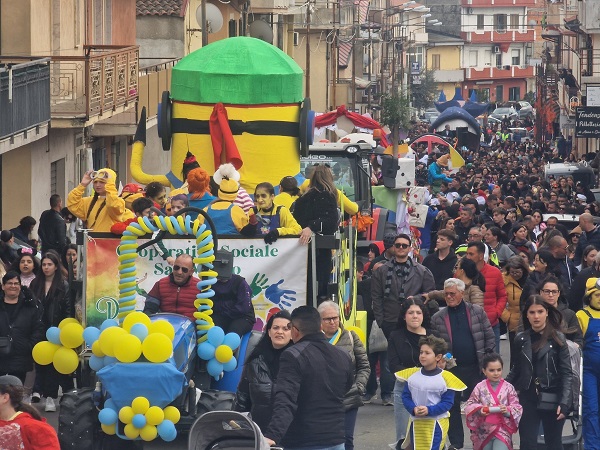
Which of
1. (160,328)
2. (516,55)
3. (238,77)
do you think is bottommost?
(516,55)

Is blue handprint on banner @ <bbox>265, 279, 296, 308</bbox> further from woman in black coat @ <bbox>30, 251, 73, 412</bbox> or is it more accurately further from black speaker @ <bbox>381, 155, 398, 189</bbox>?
black speaker @ <bbox>381, 155, 398, 189</bbox>

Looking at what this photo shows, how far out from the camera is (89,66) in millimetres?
26047

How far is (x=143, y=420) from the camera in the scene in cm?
1152

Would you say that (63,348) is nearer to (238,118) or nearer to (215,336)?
(215,336)

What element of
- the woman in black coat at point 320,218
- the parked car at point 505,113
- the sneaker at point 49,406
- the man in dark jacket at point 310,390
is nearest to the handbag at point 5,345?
the sneaker at point 49,406

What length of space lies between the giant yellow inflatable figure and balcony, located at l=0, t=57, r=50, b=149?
→ 5.30 metres

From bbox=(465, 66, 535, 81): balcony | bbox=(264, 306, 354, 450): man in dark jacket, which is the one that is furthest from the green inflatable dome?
bbox=(465, 66, 535, 81): balcony

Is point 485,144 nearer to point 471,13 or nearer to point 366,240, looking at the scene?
point 366,240

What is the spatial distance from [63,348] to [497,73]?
130m

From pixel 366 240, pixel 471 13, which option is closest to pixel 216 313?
pixel 366 240

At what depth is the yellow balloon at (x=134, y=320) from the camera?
11.8 metres

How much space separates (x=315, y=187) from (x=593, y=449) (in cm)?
348

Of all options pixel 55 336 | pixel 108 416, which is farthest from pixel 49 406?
pixel 108 416

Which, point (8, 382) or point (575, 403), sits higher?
point (8, 382)
